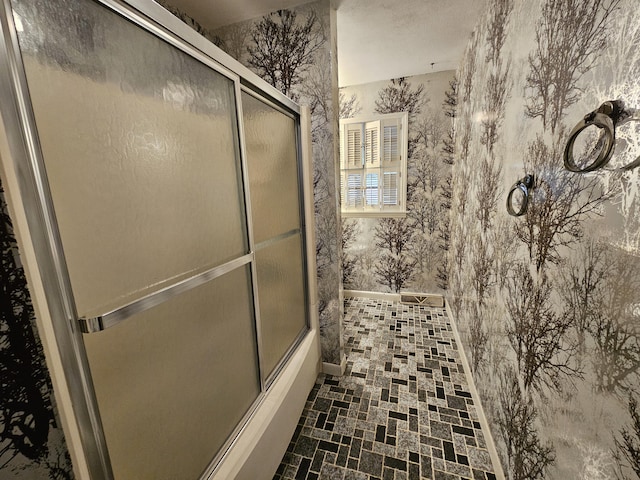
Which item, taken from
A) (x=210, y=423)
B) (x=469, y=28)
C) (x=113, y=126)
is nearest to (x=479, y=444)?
(x=210, y=423)

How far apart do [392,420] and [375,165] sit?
2.37m

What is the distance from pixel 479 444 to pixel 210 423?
137 cm

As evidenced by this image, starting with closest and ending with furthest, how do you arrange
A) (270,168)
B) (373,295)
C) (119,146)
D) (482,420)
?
(119,146)
(270,168)
(482,420)
(373,295)

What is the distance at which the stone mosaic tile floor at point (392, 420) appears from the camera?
124 centimetres

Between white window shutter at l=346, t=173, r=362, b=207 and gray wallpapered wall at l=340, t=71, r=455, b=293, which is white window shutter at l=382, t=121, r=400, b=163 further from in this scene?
white window shutter at l=346, t=173, r=362, b=207

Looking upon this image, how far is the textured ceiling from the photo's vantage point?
1.55m

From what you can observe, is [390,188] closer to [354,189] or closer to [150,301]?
[354,189]

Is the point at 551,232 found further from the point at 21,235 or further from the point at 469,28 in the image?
the point at 469,28

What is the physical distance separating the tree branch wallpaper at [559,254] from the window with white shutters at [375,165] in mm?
1343

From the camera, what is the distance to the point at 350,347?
2197 mm

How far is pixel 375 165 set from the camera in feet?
9.46

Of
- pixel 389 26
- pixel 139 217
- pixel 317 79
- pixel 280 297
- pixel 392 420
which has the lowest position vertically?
pixel 392 420

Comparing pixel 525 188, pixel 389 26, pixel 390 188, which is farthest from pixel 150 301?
pixel 390 188

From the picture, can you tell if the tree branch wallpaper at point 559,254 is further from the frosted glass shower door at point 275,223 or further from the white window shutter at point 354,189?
the white window shutter at point 354,189
